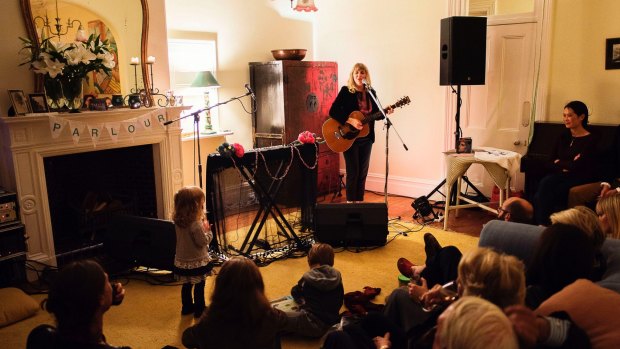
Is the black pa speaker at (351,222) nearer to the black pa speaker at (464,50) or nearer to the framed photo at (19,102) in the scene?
the black pa speaker at (464,50)

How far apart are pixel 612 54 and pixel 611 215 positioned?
2488mm

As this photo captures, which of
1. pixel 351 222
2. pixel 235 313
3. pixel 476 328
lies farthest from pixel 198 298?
pixel 476 328

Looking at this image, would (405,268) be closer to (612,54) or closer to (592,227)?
(592,227)

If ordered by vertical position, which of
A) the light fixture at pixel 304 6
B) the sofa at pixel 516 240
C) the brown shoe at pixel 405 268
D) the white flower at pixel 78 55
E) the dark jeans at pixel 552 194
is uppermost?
the light fixture at pixel 304 6

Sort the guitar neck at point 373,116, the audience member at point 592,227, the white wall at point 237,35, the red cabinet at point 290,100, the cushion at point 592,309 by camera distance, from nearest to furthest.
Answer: the cushion at point 592,309 < the audience member at point 592,227 < the guitar neck at point 373,116 < the white wall at point 237,35 < the red cabinet at point 290,100

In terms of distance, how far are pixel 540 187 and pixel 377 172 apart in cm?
225

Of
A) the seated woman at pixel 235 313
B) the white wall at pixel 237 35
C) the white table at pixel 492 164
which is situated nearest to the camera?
the seated woman at pixel 235 313

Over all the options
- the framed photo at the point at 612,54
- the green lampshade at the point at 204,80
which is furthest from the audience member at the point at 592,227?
the green lampshade at the point at 204,80

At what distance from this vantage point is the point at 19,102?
3.35 m

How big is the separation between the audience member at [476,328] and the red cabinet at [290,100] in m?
4.25

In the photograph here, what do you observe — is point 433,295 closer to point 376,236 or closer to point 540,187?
point 376,236

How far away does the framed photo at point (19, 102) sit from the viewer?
332 cm

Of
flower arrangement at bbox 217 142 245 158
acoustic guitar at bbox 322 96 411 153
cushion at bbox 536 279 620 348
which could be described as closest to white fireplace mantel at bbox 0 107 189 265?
flower arrangement at bbox 217 142 245 158

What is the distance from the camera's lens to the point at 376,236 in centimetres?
397
